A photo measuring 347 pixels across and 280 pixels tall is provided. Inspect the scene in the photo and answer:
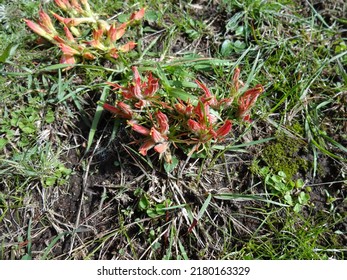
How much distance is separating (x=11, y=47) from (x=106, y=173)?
44.6 inches

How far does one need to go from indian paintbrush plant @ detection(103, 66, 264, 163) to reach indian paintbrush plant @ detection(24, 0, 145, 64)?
1.12 ft

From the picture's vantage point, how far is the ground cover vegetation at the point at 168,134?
235 centimetres

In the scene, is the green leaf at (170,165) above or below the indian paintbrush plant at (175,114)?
below

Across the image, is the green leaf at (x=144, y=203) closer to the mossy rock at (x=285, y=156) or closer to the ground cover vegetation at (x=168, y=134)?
the ground cover vegetation at (x=168, y=134)

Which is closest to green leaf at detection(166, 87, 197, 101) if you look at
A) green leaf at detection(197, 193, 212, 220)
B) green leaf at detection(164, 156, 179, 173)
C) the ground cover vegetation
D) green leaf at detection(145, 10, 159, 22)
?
the ground cover vegetation

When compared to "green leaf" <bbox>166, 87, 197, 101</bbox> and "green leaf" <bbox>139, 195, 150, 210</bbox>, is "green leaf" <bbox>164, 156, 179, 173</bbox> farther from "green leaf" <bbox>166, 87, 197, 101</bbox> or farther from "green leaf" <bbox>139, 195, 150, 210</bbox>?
"green leaf" <bbox>166, 87, 197, 101</bbox>

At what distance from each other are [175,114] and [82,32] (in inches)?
37.6

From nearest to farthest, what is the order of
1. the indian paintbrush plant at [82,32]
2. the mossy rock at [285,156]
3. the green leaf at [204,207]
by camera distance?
the green leaf at [204,207], the mossy rock at [285,156], the indian paintbrush plant at [82,32]

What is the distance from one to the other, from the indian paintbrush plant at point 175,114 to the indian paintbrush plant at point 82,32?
342mm

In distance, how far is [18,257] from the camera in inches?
91.4

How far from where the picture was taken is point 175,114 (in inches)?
96.7

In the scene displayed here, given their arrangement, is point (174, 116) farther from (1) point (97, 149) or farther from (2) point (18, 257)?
(2) point (18, 257)

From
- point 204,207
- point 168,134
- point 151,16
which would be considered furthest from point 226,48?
point 204,207

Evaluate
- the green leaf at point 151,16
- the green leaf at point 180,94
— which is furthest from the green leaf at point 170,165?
the green leaf at point 151,16
